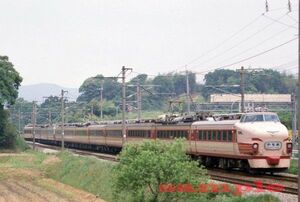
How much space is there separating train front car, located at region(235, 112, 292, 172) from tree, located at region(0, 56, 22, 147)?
155ft

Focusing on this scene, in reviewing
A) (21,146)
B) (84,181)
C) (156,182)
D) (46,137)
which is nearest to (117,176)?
(156,182)

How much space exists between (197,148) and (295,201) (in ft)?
51.3

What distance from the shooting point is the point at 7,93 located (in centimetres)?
7050

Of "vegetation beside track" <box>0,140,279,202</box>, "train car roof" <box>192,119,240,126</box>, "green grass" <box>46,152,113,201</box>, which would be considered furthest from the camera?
"green grass" <box>46,152,113,201</box>

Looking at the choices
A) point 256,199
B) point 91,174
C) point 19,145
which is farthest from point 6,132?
point 256,199

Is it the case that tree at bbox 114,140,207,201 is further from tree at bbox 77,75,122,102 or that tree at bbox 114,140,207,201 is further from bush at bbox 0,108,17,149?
tree at bbox 77,75,122,102

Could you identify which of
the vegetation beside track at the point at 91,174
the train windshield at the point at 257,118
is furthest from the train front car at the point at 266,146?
the vegetation beside track at the point at 91,174

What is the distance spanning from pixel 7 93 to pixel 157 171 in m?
52.5

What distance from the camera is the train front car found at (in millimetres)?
26531

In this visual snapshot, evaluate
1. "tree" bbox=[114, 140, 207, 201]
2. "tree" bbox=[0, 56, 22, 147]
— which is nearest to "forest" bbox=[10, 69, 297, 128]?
"tree" bbox=[0, 56, 22, 147]

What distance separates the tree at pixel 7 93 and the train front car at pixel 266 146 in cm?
4721

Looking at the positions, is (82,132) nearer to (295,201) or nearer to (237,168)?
(237,168)

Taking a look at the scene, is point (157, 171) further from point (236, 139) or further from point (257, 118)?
point (257, 118)

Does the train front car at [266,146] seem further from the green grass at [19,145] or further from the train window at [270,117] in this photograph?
the green grass at [19,145]
